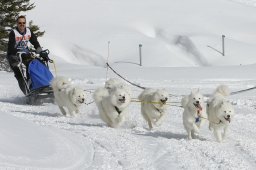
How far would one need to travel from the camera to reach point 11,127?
637 centimetres

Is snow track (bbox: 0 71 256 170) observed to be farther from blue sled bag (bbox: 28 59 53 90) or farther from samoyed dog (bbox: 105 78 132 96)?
blue sled bag (bbox: 28 59 53 90)

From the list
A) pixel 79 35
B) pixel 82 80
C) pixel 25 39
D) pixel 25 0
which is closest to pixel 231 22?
pixel 79 35

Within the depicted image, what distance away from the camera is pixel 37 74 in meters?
11.3

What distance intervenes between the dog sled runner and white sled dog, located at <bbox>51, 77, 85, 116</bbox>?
851 mm

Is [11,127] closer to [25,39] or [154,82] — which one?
[25,39]

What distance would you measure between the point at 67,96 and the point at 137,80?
6140 millimetres

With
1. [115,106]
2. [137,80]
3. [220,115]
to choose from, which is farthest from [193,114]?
[137,80]

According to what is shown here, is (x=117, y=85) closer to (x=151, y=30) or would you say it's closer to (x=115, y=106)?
(x=115, y=106)

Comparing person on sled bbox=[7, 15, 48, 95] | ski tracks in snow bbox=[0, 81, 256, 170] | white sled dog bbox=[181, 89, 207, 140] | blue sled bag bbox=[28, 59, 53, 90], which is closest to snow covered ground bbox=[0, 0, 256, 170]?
ski tracks in snow bbox=[0, 81, 256, 170]

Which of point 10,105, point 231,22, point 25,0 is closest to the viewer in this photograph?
point 10,105

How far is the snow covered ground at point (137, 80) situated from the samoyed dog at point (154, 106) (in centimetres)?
17

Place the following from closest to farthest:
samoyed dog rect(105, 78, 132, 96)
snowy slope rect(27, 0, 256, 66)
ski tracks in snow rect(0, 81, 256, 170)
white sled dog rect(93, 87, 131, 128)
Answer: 1. ski tracks in snow rect(0, 81, 256, 170)
2. white sled dog rect(93, 87, 131, 128)
3. samoyed dog rect(105, 78, 132, 96)
4. snowy slope rect(27, 0, 256, 66)

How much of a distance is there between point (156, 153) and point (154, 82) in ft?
29.6

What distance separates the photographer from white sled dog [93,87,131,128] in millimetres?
8312
